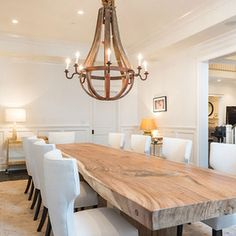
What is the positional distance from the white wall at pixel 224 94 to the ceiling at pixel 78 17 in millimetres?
5444

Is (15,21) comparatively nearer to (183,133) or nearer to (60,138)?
(60,138)

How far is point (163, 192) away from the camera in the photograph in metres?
1.43

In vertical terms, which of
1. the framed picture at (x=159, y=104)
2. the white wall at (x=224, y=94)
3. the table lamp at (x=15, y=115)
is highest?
the white wall at (x=224, y=94)

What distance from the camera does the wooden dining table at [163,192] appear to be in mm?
1181

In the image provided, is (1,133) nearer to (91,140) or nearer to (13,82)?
(13,82)

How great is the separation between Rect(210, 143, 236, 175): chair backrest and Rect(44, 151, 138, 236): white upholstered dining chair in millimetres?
1215

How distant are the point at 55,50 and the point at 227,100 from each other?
7.07 metres

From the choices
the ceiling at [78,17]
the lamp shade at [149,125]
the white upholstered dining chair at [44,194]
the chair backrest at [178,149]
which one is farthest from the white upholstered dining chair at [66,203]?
the lamp shade at [149,125]

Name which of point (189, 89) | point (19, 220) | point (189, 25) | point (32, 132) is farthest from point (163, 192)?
point (32, 132)

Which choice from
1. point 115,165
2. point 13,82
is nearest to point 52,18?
point 13,82

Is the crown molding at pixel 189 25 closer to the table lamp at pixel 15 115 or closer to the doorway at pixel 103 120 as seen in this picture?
the doorway at pixel 103 120

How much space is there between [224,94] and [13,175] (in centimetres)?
798

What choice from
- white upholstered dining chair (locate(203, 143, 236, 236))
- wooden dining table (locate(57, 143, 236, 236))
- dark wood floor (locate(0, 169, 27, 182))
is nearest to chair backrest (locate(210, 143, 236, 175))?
white upholstered dining chair (locate(203, 143, 236, 236))

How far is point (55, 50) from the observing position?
5.71 m
